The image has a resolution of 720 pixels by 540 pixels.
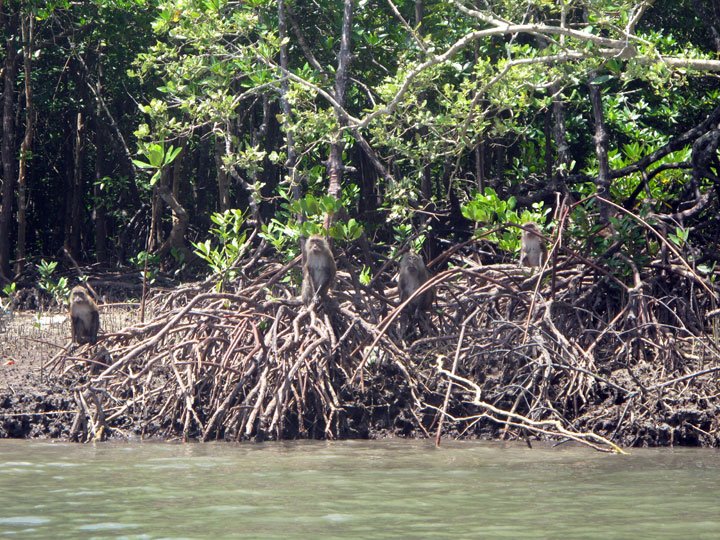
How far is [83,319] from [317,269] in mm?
2161

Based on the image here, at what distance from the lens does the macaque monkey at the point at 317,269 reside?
7840 mm

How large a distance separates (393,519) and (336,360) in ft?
9.88

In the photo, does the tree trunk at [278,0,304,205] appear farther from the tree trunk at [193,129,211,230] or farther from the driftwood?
the tree trunk at [193,129,211,230]

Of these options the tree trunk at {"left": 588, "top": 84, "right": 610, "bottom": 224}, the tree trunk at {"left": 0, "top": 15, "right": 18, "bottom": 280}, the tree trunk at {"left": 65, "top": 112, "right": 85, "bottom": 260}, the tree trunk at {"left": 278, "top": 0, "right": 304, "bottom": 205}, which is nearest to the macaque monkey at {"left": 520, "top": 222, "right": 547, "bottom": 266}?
the tree trunk at {"left": 588, "top": 84, "right": 610, "bottom": 224}

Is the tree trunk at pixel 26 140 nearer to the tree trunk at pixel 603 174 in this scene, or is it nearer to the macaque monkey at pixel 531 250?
the macaque monkey at pixel 531 250

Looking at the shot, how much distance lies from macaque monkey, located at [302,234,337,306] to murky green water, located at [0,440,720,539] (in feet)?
3.79

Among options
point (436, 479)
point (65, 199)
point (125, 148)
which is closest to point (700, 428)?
point (436, 479)

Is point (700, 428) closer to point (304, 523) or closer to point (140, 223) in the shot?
point (304, 523)

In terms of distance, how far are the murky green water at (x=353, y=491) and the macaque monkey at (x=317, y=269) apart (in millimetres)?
1155

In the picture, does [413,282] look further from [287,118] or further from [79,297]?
[79,297]

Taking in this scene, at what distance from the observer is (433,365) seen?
8.14 meters

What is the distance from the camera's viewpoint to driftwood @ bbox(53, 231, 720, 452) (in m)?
7.44

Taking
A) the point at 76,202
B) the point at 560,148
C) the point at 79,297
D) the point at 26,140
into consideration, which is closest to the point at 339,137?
the point at 79,297

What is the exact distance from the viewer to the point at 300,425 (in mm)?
7543
